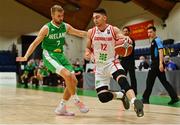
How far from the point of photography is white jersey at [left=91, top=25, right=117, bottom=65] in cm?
570

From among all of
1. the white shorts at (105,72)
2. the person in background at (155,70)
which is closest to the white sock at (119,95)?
the white shorts at (105,72)

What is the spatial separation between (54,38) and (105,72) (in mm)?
1007

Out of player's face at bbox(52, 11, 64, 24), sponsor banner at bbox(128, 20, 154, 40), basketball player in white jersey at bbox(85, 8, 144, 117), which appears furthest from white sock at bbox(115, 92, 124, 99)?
sponsor banner at bbox(128, 20, 154, 40)

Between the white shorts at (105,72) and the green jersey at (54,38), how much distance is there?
0.78 metres

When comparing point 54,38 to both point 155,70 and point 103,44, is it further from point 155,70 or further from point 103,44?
point 155,70

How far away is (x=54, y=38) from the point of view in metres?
6.10

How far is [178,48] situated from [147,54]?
4107mm

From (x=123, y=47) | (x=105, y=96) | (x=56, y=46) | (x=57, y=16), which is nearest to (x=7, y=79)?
(x=56, y=46)

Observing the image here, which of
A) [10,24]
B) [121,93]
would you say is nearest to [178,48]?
[121,93]

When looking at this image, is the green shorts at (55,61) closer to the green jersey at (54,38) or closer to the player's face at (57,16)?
the green jersey at (54,38)

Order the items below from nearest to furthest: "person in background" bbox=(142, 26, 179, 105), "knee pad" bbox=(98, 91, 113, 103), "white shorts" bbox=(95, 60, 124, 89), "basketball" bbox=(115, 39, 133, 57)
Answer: "basketball" bbox=(115, 39, 133, 57) < "white shorts" bbox=(95, 60, 124, 89) < "knee pad" bbox=(98, 91, 113, 103) < "person in background" bbox=(142, 26, 179, 105)

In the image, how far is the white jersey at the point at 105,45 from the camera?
570 cm

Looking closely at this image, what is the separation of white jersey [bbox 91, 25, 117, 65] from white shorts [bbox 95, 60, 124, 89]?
73 mm

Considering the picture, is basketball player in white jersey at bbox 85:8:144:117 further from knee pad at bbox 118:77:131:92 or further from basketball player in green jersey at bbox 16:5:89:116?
basketball player in green jersey at bbox 16:5:89:116
